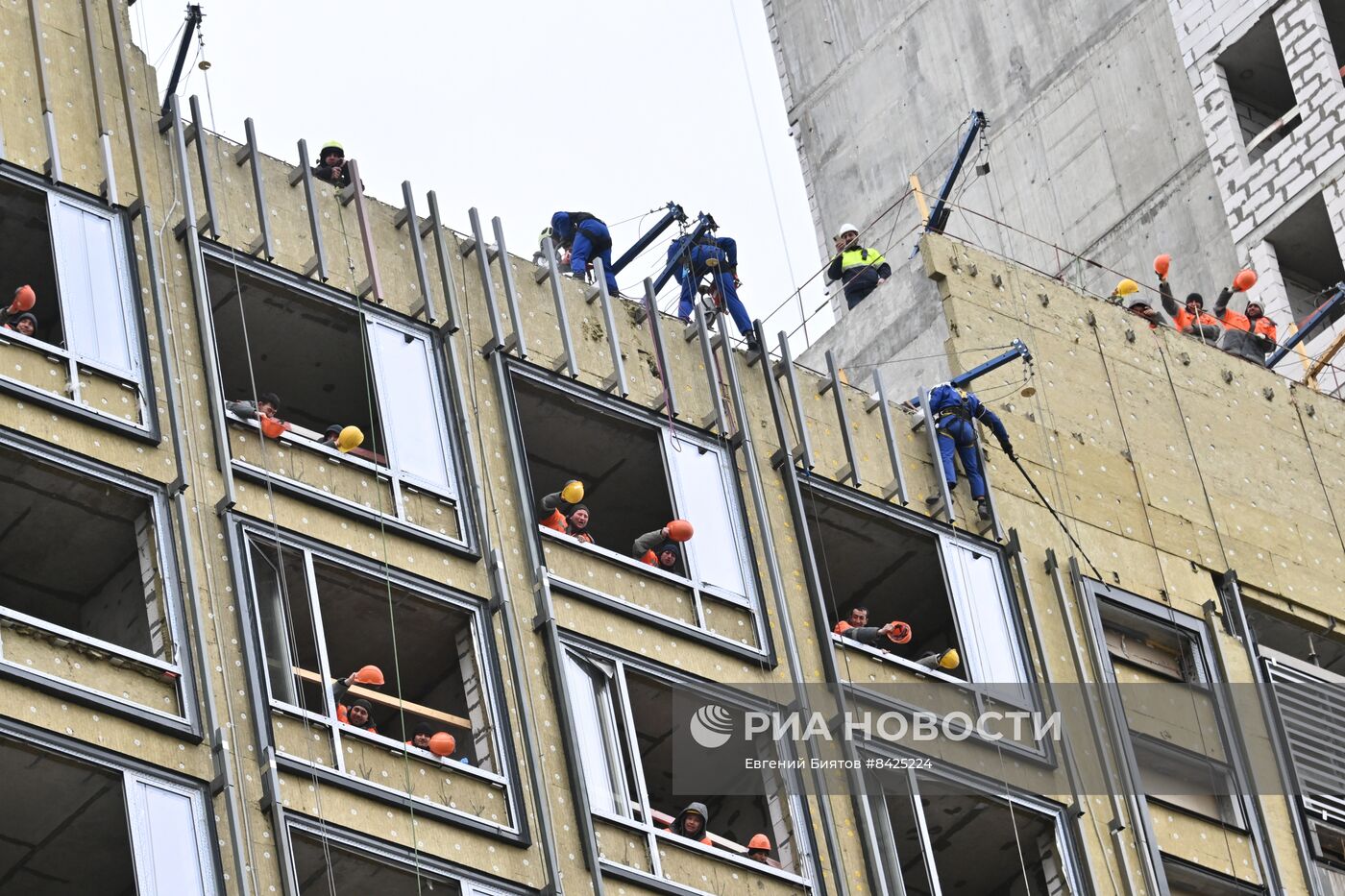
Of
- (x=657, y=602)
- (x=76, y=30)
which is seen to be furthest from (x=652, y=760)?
(x=76, y=30)

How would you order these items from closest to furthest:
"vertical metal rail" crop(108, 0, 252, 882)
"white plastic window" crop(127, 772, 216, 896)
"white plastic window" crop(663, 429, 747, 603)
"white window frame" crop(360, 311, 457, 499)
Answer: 1. "white plastic window" crop(127, 772, 216, 896)
2. "vertical metal rail" crop(108, 0, 252, 882)
3. "white window frame" crop(360, 311, 457, 499)
4. "white plastic window" crop(663, 429, 747, 603)

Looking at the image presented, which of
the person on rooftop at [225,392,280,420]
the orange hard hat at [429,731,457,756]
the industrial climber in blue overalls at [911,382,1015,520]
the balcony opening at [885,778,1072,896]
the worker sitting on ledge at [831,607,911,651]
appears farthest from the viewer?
the industrial climber in blue overalls at [911,382,1015,520]

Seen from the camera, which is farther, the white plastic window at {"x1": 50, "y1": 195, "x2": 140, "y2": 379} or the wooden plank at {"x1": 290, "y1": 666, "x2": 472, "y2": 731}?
the white plastic window at {"x1": 50, "y1": 195, "x2": 140, "y2": 379}

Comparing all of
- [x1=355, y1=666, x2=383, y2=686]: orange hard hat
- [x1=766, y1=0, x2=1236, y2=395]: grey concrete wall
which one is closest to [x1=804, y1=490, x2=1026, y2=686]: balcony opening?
[x1=355, y1=666, x2=383, y2=686]: orange hard hat

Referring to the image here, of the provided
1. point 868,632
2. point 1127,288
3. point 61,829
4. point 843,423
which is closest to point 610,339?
point 843,423

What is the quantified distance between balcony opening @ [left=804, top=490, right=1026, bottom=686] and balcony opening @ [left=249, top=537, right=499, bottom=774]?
21.1 feet

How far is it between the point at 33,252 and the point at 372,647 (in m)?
5.78

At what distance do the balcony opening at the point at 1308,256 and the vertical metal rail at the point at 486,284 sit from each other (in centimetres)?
2819

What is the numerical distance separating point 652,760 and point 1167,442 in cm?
1100

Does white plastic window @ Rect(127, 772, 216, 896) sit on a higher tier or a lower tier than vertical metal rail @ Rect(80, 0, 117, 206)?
lower

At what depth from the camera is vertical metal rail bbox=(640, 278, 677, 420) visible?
3638 cm

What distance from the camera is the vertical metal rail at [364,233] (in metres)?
34.1

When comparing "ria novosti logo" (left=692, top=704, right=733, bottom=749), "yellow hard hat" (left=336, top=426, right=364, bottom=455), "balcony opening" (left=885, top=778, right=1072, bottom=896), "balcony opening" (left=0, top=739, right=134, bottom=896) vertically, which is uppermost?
"yellow hard hat" (left=336, top=426, right=364, bottom=455)

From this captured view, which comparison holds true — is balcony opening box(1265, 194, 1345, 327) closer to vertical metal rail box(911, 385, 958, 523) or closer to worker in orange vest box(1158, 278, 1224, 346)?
worker in orange vest box(1158, 278, 1224, 346)
